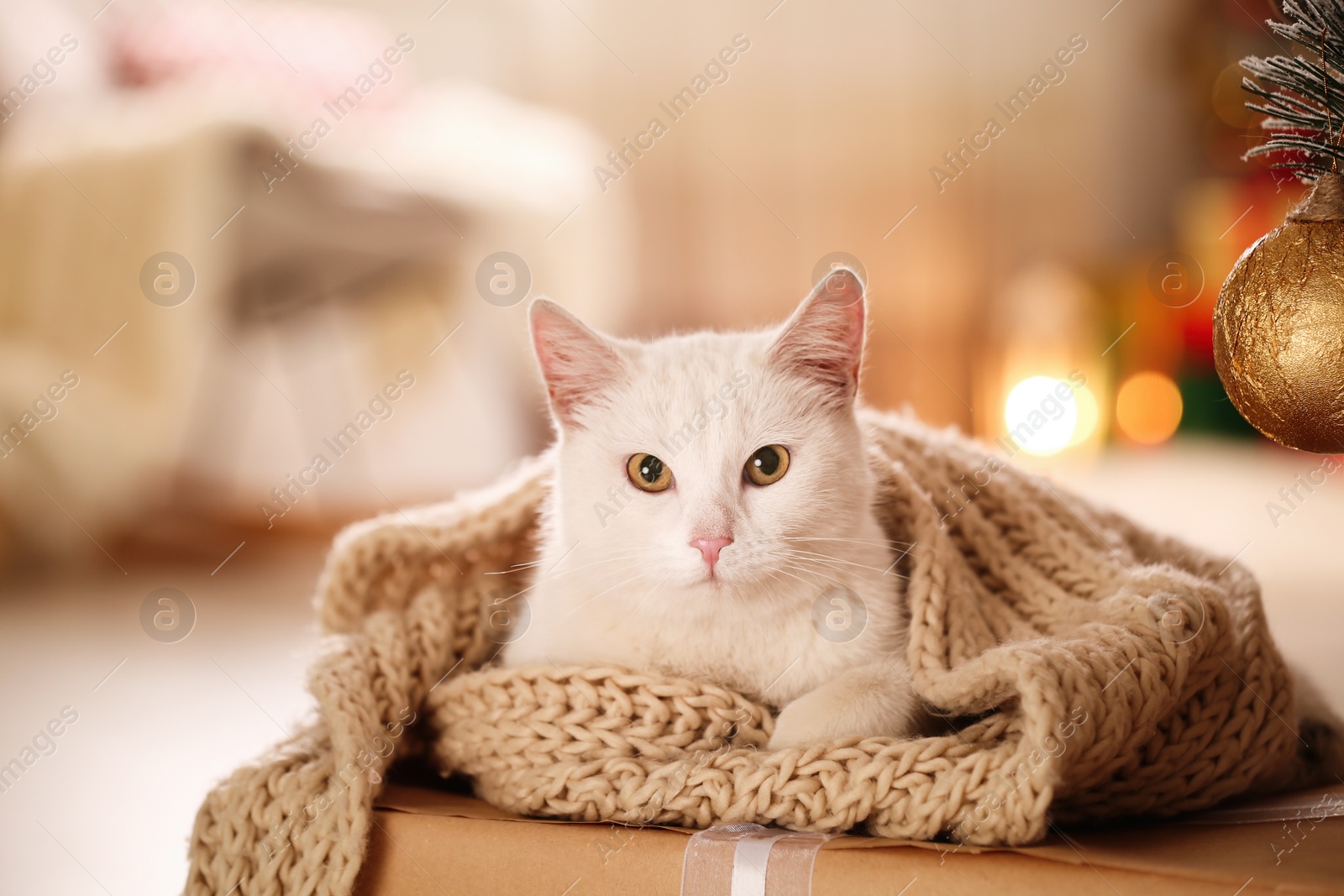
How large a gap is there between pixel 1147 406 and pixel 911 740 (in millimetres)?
3925

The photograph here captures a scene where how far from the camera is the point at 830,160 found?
505 centimetres

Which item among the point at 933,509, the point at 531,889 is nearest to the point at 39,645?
the point at 531,889

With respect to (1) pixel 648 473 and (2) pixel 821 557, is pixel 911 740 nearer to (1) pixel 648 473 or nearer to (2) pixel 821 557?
(2) pixel 821 557

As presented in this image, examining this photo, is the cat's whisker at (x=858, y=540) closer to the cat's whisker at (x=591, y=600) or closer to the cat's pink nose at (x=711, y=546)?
the cat's pink nose at (x=711, y=546)

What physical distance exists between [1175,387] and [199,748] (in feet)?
13.5

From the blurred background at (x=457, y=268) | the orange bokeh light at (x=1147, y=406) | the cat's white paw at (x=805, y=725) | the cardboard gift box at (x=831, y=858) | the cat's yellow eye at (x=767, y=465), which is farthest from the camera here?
the orange bokeh light at (x=1147, y=406)

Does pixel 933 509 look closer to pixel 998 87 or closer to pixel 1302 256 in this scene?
pixel 1302 256

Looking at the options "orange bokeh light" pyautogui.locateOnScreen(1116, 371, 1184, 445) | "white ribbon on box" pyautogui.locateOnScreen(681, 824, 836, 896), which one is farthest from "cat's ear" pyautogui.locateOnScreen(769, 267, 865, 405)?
"orange bokeh light" pyautogui.locateOnScreen(1116, 371, 1184, 445)

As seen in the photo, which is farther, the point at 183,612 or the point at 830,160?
the point at 830,160

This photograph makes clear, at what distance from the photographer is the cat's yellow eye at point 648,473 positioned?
1009mm

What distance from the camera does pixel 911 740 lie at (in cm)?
88

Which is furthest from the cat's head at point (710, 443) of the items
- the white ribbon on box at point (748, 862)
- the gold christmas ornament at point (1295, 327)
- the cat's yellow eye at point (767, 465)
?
the gold christmas ornament at point (1295, 327)

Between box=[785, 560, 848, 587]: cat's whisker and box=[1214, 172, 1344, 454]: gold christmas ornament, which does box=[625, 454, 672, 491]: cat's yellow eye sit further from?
box=[1214, 172, 1344, 454]: gold christmas ornament

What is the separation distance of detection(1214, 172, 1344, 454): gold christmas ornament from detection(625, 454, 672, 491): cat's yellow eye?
53 cm
